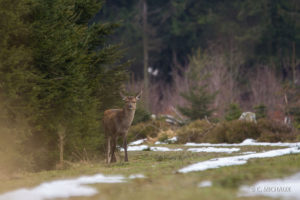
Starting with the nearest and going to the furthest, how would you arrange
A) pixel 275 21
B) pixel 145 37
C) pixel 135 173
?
pixel 135 173 < pixel 275 21 < pixel 145 37

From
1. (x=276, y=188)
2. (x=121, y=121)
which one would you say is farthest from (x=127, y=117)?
(x=276, y=188)

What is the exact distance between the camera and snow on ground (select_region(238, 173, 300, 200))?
261 inches

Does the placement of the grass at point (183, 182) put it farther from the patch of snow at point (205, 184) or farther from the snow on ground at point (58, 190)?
the snow on ground at point (58, 190)

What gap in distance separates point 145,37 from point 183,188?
159 feet

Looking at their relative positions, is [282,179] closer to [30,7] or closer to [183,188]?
[183,188]

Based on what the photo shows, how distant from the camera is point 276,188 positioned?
23.2 feet

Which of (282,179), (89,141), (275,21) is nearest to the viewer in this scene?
(282,179)

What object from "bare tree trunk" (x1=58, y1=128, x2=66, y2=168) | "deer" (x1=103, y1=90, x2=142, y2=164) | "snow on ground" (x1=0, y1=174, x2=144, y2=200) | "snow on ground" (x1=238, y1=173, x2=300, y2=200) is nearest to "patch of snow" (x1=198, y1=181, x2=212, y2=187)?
"snow on ground" (x1=238, y1=173, x2=300, y2=200)

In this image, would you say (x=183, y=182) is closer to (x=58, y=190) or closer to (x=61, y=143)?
(x=58, y=190)

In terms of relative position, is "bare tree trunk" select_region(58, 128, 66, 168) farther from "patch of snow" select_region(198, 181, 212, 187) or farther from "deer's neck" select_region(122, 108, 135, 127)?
"patch of snow" select_region(198, 181, 212, 187)

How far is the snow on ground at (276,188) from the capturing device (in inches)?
261

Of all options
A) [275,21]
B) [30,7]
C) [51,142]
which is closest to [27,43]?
[30,7]

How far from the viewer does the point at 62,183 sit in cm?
805

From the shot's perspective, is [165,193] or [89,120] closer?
[165,193]
